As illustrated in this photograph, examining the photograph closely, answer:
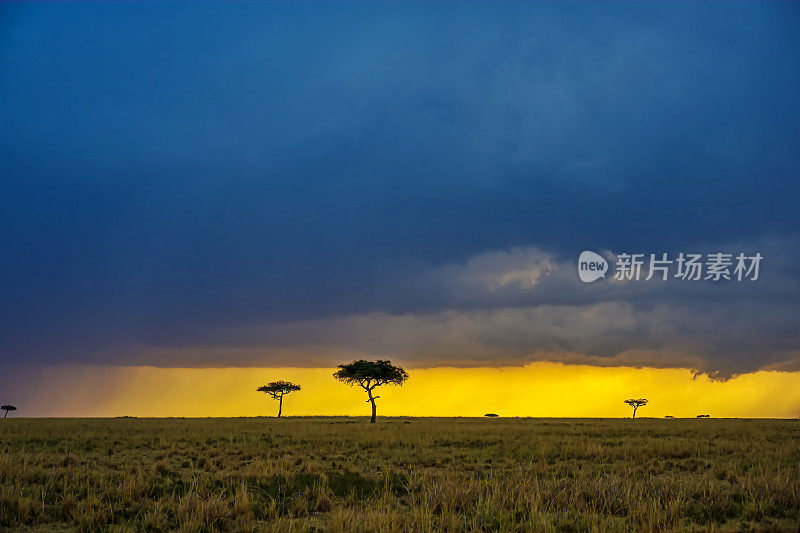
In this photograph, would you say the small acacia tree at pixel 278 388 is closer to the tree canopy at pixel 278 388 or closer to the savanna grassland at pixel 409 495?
the tree canopy at pixel 278 388

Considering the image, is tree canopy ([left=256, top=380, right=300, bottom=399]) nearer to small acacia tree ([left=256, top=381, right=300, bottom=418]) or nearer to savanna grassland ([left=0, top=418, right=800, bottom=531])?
small acacia tree ([left=256, top=381, right=300, bottom=418])

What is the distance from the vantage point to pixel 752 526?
32.8 feet

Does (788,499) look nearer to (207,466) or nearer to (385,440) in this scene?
(207,466)

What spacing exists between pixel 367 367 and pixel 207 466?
47.4 m

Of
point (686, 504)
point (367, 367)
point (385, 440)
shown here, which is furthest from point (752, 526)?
point (367, 367)

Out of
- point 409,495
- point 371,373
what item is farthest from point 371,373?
point 409,495

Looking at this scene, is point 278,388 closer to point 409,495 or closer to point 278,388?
point 278,388

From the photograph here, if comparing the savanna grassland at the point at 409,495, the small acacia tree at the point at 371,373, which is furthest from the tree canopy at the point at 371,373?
the savanna grassland at the point at 409,495

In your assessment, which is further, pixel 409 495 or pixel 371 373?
pixel 371 373

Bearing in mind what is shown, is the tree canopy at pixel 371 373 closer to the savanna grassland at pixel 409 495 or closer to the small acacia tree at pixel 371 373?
the small acacia tree at pixel 371 373

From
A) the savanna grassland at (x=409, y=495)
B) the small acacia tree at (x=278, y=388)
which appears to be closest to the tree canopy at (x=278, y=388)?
the small acacia tree at (x=278, y=388)

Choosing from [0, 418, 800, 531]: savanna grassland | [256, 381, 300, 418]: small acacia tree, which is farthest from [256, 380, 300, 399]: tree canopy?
[0, 418, 800, 531]: savanna grassland

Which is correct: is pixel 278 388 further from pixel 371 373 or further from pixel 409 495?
pixel 409 495

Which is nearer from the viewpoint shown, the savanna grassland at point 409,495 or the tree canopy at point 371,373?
the savanna grassland at point 409,495
